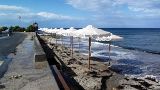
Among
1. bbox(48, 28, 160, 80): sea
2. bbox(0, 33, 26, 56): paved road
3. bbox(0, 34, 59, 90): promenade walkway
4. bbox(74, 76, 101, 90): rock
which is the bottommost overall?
bbox(48, 28, 160, 80): sea

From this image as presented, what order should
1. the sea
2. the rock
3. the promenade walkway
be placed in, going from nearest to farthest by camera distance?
1. the promenade walkway
2. the rock
3. the sea

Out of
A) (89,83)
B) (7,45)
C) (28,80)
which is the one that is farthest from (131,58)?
(28,80)

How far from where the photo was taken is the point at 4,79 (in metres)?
10.5

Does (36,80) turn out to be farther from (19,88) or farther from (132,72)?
(132,72)

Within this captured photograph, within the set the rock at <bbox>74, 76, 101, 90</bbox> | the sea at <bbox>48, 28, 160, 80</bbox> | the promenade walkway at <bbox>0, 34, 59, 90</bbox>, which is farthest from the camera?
the sea at <bbox>48, 28, 160, 80</bbox>

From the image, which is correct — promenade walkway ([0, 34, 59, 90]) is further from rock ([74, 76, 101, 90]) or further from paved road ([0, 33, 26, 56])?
paved road ([0, 33, 26, 56])

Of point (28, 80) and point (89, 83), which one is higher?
point (28, 80)

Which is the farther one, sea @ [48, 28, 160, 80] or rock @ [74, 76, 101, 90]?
sea @ [48, 28, 160, 80]

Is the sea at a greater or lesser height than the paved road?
lesser

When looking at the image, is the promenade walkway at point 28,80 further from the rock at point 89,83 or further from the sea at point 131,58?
the sea at point 131,58

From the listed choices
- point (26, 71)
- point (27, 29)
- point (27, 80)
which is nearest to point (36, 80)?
point (27, 80)

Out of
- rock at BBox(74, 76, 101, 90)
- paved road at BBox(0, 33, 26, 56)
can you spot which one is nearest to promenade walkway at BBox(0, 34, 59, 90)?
rock at BBox(74, 76, 101, 90)

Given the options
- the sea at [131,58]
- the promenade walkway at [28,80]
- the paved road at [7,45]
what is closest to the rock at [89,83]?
the promenade walkway at [28,80]

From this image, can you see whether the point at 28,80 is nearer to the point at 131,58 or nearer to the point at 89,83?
the point at 89,83
